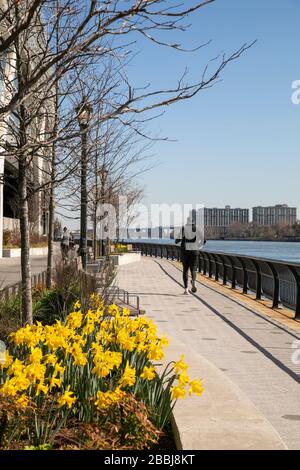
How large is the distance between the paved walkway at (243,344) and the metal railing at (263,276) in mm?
960

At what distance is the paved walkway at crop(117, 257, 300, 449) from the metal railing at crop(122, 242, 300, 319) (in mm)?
960

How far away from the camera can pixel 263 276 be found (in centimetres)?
1708

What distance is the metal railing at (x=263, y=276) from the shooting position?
14000mm

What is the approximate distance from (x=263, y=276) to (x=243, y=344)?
752 centimetres

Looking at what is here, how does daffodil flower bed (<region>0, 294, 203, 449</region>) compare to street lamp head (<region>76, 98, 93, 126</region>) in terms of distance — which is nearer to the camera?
daffodil flower bed (<region>0, 294, 203, 449</region>)

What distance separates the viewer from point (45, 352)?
5418mm

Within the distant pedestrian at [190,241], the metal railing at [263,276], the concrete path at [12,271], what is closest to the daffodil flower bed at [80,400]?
the metal railing at [263,276]

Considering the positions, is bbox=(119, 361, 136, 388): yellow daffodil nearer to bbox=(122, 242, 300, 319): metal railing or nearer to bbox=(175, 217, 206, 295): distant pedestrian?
bbox=(122, 242, 300, 319): metal railing

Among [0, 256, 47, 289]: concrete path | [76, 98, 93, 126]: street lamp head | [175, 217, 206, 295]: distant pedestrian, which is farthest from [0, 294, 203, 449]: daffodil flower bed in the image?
[175, 217, 206, 295]: distant pedestrian

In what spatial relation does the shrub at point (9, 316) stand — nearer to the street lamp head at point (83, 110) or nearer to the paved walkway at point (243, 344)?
the paved walkway at point (243, 344)

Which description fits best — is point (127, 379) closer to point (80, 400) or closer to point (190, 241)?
point (80, 400)

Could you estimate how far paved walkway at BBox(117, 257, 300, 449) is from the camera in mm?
6266
